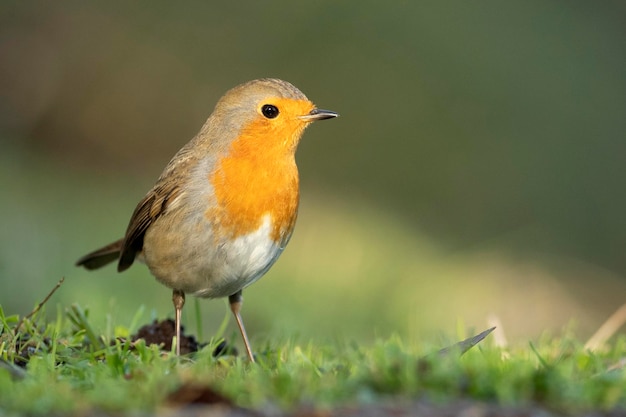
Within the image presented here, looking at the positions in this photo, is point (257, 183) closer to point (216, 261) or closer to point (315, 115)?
point (216, 261)

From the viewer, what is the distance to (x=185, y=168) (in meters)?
5.67

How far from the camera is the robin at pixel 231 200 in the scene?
17.3 ft

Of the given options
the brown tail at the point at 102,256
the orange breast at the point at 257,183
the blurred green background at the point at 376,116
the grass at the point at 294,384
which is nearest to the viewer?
the grass at the point at 294,384

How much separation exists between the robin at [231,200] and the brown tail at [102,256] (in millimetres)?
635

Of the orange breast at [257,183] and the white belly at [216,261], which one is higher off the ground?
the orange breast at [257,183]

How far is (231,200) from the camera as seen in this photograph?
5281mm

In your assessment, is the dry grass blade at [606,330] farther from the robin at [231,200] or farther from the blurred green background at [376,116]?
the blurred green background at [376,116]

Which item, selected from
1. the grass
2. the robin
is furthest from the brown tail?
the grass

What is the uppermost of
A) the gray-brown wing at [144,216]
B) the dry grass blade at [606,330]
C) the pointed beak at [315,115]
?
the pointed beak at [315,115]

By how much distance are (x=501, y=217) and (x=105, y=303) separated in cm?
754

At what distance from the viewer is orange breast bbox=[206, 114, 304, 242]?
5270 mm

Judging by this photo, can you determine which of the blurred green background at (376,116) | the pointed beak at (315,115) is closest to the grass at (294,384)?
the pointed beak at (315,115)

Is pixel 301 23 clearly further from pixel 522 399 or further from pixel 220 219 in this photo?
pixel 522 399

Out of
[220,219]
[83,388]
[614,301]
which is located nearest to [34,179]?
[614,301]
